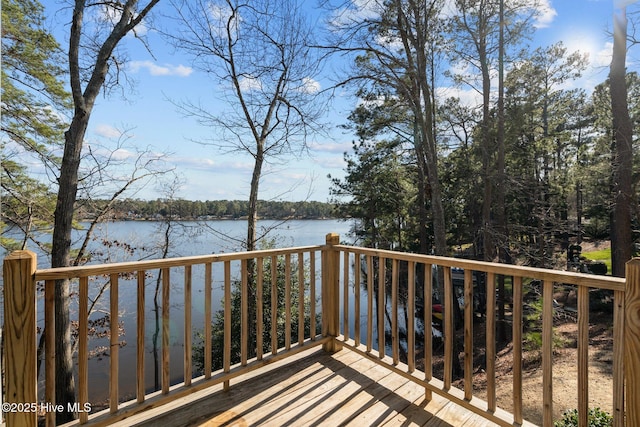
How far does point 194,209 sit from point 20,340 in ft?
21.6

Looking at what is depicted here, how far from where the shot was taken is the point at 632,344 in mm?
1244

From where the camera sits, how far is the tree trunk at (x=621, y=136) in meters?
6.75

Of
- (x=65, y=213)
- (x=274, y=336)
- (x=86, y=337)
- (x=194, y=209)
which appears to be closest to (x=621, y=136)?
(x=274, y=336)

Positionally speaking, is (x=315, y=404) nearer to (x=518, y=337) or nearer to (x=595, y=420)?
(x=518, y=337)

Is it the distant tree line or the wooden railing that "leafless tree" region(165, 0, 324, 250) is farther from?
the wooden railing

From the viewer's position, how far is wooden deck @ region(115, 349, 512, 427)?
1861 mm

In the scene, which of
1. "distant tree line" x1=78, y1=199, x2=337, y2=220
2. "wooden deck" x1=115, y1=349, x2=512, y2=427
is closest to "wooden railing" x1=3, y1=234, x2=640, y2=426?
"wooden deck" x1=115, y1=349, x2=512, y2=427

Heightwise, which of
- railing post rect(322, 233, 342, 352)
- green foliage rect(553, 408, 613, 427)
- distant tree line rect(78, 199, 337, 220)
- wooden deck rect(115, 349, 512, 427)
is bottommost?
green foliage rect(553, 408, 613, 427)

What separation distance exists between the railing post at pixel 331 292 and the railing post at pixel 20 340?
1.91 m

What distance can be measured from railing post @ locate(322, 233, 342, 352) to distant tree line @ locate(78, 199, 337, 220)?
151 inches

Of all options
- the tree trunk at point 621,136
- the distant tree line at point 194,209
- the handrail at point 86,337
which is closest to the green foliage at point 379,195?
the distant tree line at point 194,209

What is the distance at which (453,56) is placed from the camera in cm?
962

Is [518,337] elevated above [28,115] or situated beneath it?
situated beneath

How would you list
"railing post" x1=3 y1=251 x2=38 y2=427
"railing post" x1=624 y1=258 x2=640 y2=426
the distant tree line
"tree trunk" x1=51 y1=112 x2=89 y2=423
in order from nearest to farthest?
"railing post" x1=624 y1=258 x2=640 y2=426, "railing post" x1=3 y1=251 x2=38 y2=427, "tree trunk" x1=51 y1=112 x2=89 y2=423, the distant tree line
